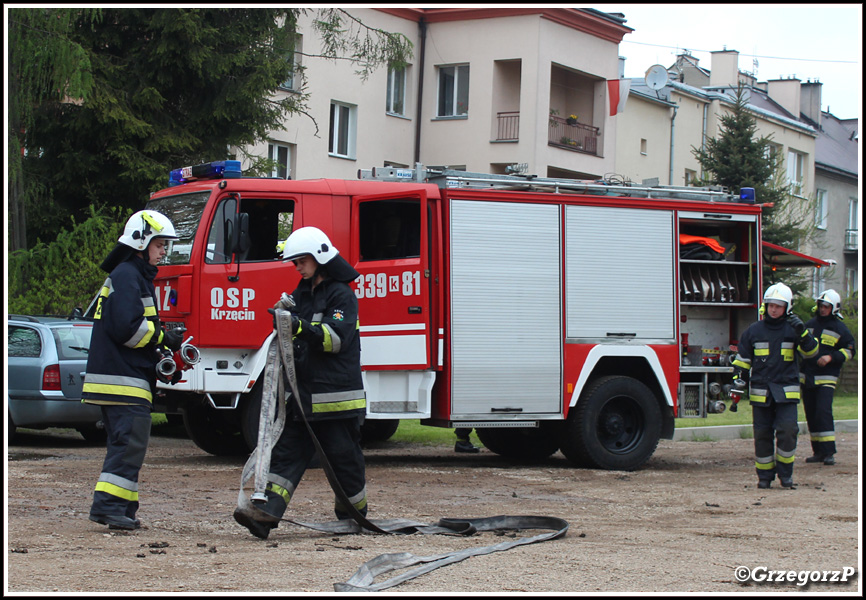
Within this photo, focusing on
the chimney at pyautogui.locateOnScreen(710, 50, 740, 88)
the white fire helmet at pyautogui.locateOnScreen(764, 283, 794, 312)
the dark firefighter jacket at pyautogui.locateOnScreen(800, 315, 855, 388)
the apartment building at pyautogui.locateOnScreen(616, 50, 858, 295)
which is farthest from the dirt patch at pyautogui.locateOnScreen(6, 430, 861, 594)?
the chimney at pyautogui.locateOnScreen(710, 50, 740, 88)

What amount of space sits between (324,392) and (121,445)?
1.34 metres

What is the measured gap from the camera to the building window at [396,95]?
1096 inches

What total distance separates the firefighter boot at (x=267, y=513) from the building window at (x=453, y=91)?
2199 centimetres

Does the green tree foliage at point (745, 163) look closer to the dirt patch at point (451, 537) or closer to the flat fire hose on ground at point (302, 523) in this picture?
the dirt patch at point (451, 537)

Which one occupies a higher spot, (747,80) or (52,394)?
(747,80)

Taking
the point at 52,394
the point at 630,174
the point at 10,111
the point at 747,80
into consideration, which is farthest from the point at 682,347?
the point at 747,80

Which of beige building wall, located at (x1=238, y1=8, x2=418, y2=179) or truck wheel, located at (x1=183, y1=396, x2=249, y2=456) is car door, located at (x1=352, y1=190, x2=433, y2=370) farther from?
beige building wall, located at (x1=238, y1=8, x2=418, y2=179)

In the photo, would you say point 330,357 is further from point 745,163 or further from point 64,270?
point 745,163

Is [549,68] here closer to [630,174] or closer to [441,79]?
[441,79]

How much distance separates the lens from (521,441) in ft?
40.8

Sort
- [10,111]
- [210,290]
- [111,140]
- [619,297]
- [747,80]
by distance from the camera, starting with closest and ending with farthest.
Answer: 1. [210,290]
2. [619,297]
3. [10,111]
4. [111,140]
5. [747,80]

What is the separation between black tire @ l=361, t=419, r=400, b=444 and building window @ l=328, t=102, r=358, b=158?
14.1 meters

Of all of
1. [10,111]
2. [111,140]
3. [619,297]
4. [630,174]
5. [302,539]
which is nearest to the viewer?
[302,539]

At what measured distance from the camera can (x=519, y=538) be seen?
6.99 m
